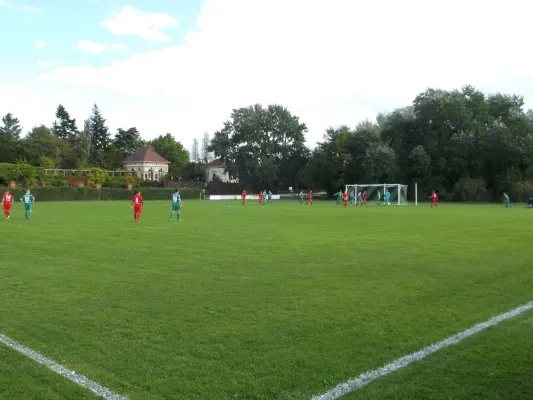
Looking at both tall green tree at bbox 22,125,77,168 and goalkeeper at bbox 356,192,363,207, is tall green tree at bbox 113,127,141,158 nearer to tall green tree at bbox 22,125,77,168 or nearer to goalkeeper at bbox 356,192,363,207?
tall green tree at bbox 22,125,77,168

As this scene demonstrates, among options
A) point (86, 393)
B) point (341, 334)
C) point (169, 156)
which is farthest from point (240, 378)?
point (169, 156)

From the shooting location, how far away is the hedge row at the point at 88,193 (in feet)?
212

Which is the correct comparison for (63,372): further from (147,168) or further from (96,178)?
(147,168)

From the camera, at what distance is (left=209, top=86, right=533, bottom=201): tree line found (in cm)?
5747

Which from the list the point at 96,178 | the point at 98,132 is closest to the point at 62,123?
the point at 98,132

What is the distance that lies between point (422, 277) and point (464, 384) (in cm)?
527

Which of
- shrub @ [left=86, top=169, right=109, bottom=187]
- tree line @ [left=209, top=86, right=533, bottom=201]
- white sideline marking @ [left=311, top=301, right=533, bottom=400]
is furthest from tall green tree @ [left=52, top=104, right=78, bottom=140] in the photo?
white sideline marking @ [left=311, top=301, right=533, bottom=400]

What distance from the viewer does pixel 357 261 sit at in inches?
454

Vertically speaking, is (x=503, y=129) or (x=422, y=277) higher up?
(x=503, y=129)

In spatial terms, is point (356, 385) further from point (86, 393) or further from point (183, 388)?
point (86, 393)

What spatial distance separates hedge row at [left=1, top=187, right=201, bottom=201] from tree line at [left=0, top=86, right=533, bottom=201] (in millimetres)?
14552

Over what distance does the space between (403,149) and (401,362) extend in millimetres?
64012

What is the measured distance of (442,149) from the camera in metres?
62.4

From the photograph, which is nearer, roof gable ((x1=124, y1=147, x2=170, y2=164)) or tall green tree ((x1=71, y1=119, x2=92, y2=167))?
tall green tree ((x1=71, y1=119, x2=92, y2=167))
